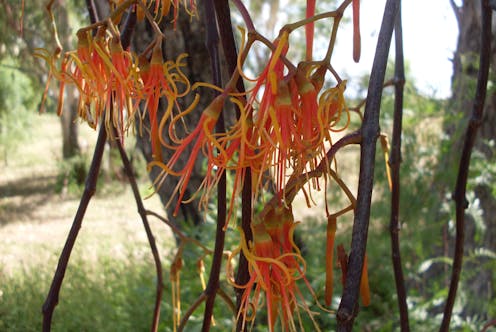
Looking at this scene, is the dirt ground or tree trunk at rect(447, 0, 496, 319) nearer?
tree trunk at rect(447, 0, 496, 319)

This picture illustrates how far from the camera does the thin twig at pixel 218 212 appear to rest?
0.95 ft

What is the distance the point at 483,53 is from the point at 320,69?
0.17 meters

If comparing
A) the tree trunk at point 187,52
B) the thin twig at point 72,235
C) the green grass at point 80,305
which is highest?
the tree trunk at point 187,52

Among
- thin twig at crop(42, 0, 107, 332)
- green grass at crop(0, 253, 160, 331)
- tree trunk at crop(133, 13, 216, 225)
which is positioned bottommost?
green grass at crop(0, 253, 160, 331)

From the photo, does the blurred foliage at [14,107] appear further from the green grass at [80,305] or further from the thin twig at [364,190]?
the thin twig at [364,190]

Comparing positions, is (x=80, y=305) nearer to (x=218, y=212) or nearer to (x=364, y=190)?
(x=218, y=212)

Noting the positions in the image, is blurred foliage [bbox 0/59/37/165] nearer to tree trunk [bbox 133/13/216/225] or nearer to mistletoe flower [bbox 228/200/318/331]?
tree trunk [bbox 133/13/216/225]

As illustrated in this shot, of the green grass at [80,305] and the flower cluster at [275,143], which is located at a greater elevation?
the flower cluster at [275,143]

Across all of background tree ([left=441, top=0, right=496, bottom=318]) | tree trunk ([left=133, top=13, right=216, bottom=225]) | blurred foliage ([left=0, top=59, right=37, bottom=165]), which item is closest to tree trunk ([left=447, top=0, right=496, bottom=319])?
background tree ([left=441, top=0, right=496, bottom=318])

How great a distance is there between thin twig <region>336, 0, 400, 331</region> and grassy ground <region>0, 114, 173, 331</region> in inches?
25.9

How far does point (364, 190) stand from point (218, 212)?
4.8 inches

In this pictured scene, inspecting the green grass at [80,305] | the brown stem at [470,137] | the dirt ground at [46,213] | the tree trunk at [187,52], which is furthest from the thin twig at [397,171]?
the dirt ground at [46,213]

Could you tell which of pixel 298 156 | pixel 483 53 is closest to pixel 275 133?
pixel 298 156

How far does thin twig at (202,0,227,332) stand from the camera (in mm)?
290
